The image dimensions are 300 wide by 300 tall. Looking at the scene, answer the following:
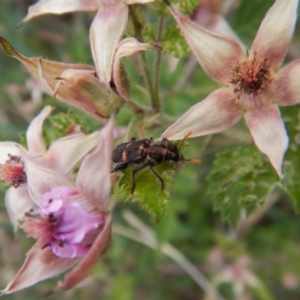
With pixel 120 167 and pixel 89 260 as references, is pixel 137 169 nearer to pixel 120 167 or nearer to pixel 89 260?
pixel 120 167

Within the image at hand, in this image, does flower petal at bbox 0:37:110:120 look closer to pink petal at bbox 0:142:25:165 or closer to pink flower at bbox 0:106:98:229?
pink flower at bbox 0:106:98:229

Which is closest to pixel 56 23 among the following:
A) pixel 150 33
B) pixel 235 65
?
pixel 150 33

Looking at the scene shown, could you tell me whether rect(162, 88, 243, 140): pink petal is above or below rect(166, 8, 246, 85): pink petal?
below

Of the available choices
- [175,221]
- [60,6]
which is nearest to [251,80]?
[60,6]

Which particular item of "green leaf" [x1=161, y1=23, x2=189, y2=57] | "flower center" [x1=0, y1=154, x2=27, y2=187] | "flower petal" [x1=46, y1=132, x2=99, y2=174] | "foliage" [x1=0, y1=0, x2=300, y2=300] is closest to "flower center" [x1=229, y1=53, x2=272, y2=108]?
"green leaf" [x1=161, y1=23, x2=189, y2=57]

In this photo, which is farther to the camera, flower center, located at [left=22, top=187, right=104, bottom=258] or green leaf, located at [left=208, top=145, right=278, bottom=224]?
green leaf, located at [left=208, top=145, right=278, bottom=224]

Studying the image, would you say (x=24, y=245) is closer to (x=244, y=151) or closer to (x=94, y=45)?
(x=244, y=151)
